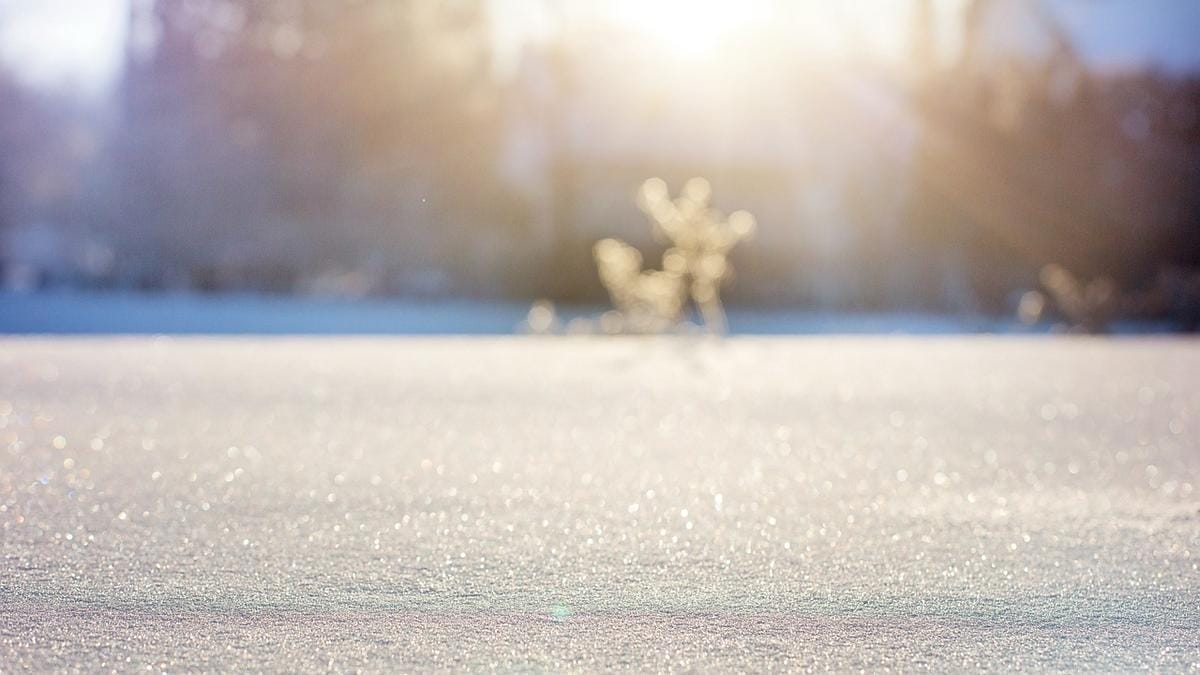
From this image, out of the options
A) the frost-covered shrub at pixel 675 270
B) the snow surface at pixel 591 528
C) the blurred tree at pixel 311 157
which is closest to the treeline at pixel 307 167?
the blurred tree at pixel 311 157

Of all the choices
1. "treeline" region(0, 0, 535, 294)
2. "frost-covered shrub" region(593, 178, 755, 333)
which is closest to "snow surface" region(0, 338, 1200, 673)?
"frost-covered shrub" region(593, 178, 755, 333)

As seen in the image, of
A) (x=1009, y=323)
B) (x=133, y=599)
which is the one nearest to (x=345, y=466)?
(x=133, y=599)

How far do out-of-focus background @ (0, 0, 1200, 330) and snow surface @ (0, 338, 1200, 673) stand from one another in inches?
338

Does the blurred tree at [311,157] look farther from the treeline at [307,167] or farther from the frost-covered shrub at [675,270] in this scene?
the frost-covered shrub at [675,270]

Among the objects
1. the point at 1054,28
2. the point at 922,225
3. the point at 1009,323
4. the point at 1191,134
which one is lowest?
the point at 1009,323

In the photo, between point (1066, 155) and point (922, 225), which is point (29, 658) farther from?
point (1066, 155)

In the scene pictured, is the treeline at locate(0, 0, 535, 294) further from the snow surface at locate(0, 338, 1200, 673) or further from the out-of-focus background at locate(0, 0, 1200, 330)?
the snow surface at locate(0, 338, 1200, 673)

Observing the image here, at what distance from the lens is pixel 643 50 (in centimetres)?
1469

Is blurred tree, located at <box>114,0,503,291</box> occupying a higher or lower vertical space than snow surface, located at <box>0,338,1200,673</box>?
higher

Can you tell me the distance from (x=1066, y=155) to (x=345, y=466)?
41.4 feet

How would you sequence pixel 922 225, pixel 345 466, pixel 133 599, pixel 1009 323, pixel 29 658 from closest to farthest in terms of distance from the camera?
pixel 29 658, pixel 133 599, pixel 345 466, pixel 1009 323, pixel 922 225

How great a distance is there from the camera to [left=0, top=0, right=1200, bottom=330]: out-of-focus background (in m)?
14.3

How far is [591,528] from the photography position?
9.00 ft

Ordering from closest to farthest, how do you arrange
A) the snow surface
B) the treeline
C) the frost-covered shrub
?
the snow surface → the frost-covered shrub → the treeline
